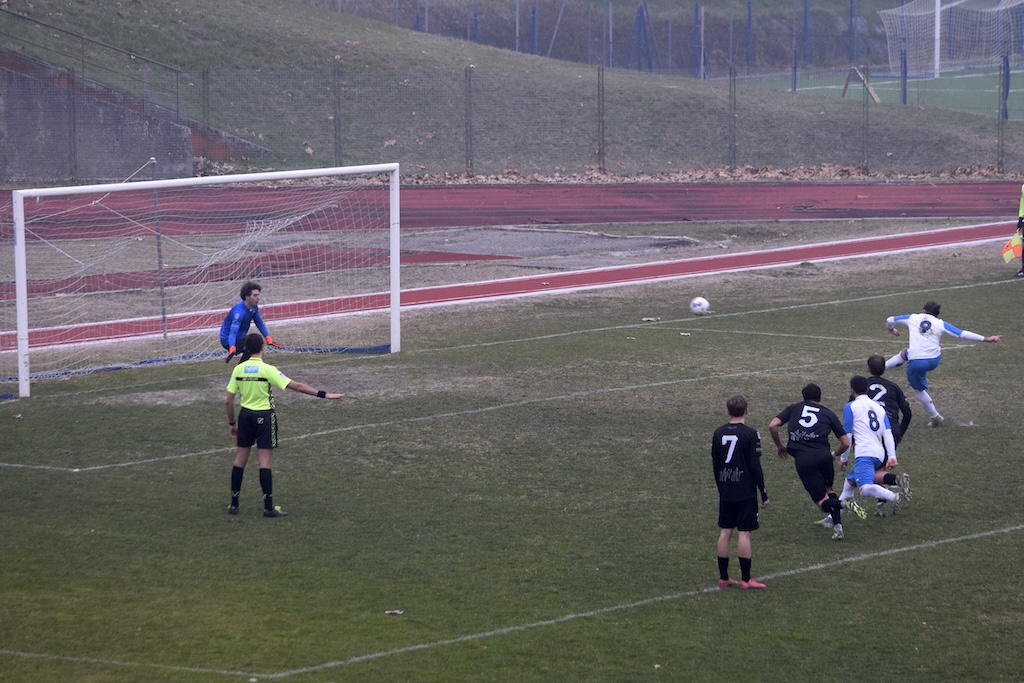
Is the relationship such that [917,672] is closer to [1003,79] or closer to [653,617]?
[653,617]

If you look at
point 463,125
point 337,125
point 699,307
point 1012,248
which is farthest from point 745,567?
point 463,125

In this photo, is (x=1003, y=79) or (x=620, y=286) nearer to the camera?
(x=620, y=286)

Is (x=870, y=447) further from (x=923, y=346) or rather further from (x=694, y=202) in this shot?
(x=694, y=202)

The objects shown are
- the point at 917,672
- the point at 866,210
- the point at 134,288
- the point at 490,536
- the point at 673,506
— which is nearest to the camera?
the point at 917,672

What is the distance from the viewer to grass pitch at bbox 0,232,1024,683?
767cm

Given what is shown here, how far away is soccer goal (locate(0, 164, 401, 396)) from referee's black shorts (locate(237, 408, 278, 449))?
626cm

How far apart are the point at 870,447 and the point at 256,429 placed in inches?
216

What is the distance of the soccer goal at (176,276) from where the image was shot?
17.6 m

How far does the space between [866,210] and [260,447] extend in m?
24.4

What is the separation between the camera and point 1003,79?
40906 mm

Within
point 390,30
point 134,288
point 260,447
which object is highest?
point 390,30

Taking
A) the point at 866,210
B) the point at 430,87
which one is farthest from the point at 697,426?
the point at 430,87

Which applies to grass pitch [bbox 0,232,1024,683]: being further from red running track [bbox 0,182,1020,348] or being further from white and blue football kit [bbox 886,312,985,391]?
red running track [bbox 0,182,1020,348]

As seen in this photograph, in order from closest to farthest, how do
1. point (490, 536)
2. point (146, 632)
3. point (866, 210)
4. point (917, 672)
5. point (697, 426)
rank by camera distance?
point (917, 672) < point (146, 632) < point (490, 536) < point (697, 426) < point (866, 210)
